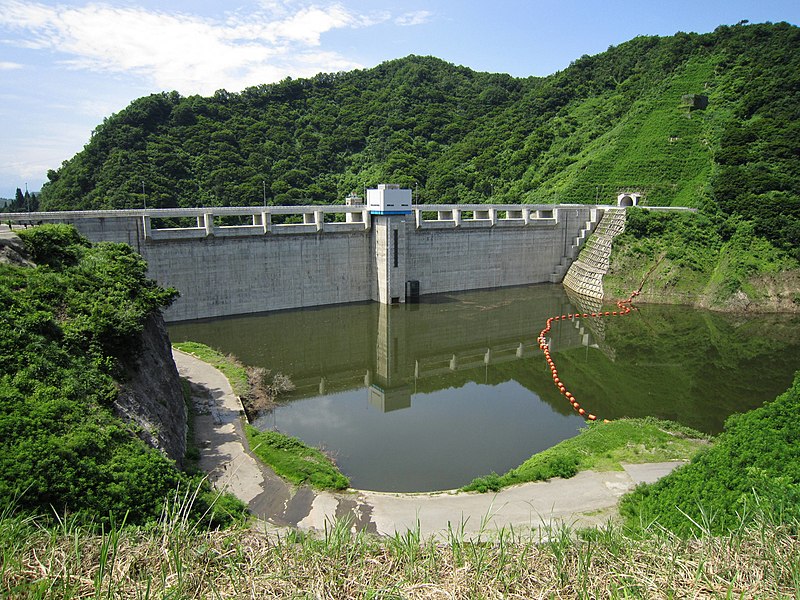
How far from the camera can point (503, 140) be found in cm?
6444

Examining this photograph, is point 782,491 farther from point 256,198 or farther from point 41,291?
point 256,198

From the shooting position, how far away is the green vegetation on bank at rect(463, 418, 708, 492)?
13.6 m

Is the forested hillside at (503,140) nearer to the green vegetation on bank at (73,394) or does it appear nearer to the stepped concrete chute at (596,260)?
the stepped concrete chute at (596,260)

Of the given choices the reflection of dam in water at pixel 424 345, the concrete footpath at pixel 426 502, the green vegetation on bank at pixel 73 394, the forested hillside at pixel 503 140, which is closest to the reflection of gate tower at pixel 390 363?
the reflection of dam in water at pixel 424 345

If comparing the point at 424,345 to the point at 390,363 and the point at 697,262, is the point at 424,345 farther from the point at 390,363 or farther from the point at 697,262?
the point at 697,262

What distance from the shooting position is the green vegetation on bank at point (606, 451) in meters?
13.6

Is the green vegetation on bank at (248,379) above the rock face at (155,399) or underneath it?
underneath

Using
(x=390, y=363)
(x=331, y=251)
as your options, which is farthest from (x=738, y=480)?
(x=331, y=251)

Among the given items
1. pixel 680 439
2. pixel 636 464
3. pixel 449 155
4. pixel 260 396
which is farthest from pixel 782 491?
pixel 449 155

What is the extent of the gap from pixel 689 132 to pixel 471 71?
47.1m

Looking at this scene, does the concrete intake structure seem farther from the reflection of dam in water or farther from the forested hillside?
the forested hillside

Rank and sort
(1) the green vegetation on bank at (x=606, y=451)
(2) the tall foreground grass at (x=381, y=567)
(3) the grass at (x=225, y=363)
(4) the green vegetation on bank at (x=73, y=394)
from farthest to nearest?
(3) the grass at (x=225, y=363) < (1) the green vegetation on bank at (x=606, y=451) < (4) the green vegetation on bank at (x=73, y=394) < (2) the tall foreground grass at (x=381, y=567)

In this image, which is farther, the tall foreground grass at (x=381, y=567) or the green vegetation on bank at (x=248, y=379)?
the green vegetation on bank at (x=248, y=379)

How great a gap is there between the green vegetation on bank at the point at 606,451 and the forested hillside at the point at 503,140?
26748 millimetres
